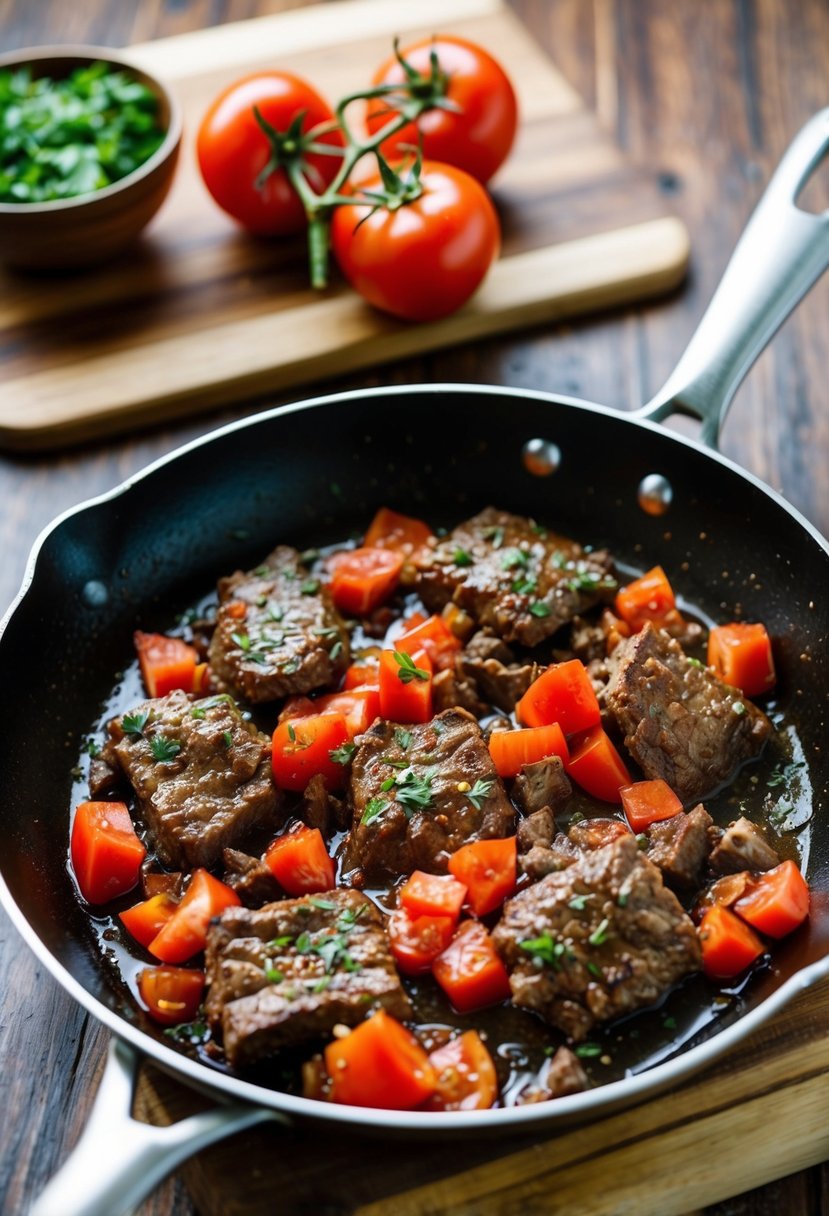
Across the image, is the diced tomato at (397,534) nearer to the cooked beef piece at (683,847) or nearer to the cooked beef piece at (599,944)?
the cooked beef piece at (683,847)

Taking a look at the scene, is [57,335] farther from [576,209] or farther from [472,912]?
[472,912]

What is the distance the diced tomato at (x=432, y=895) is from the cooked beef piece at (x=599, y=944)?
0.52 ft

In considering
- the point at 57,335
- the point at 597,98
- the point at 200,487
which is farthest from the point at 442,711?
the point at 597,98

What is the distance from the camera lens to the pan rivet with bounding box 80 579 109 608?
3676mm

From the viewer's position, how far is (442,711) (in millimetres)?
3439

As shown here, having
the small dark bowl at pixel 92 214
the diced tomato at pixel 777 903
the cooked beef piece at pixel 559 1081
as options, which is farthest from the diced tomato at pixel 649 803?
the small dark bowl at pixel 92 214

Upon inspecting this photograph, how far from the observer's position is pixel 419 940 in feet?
9.74

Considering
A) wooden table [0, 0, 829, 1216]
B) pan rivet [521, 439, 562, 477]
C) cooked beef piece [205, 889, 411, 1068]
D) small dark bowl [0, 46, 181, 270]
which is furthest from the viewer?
small dark bowl [0, 46, 181, 270]

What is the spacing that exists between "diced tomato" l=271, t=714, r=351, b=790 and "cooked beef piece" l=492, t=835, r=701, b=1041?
68 cm

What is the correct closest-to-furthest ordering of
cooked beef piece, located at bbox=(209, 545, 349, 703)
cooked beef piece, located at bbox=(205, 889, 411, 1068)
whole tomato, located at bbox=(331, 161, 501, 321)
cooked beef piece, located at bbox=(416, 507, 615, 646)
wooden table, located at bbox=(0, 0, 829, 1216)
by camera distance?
cooked beef piece, located at bbox=(205, 889, 411, 1068) → wooden table, located at bbox=(0, 0, 829, 1216) → cooked beef piece, located at bbox=(209, 545, 349, 703) → cooked beef piece, located at bbox=(416, 507, 615, 646) → whole tomato, located at bbox=(331, 161, 501, 321)

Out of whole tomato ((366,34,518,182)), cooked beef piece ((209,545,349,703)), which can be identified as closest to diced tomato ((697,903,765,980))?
cooked beef piece ((209,545,349,703))

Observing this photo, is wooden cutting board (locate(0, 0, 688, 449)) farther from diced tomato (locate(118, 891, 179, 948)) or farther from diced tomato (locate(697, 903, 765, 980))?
diced tomato (locate(697, 903, 765, 980))

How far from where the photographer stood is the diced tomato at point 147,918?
304cm

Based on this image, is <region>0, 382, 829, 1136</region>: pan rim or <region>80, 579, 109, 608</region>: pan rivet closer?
<region>0, 382, 829, 1136</region>: pan rim
